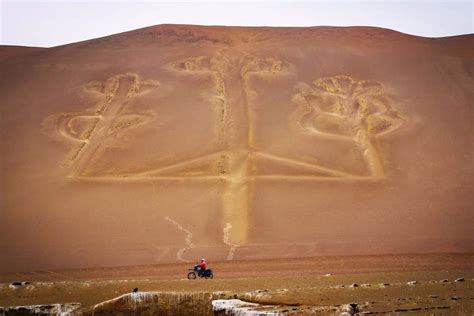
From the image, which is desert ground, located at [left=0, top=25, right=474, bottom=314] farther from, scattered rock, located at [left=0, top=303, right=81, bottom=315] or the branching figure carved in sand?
scattered rock, located at [left=0, top=303, right=81, bottom=315]

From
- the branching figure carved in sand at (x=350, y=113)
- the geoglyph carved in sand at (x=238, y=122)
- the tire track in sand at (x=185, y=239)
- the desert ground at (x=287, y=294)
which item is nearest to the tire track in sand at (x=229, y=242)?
the geoglyph carved in sand at (x=238, y=122)

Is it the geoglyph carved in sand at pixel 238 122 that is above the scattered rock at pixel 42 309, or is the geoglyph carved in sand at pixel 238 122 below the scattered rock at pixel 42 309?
above

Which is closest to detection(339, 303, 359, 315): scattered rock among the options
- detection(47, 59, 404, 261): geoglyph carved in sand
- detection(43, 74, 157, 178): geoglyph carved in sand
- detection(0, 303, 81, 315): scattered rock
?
detection(0, 303, 81, 315): scattered rock

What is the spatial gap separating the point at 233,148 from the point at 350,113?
7.12 metres

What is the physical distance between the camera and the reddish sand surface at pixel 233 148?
110 ft

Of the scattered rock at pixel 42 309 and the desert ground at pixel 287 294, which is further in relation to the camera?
the scattered rock at pixel 42 309

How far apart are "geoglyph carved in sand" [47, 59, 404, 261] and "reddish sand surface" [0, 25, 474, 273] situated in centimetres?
11

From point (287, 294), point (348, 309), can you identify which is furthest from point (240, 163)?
point (348, 309)

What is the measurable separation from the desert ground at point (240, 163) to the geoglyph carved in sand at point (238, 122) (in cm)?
11

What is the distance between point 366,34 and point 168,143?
21.5 metres

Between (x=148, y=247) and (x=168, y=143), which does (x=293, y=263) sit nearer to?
(x=148, y=247)

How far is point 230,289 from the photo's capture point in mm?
20797

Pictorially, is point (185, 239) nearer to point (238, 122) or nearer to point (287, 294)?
point (238, 122)

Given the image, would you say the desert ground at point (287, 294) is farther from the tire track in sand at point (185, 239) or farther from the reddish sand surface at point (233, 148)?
the tire track in sand at point (185, 239)
